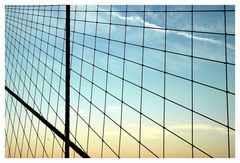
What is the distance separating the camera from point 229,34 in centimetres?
343

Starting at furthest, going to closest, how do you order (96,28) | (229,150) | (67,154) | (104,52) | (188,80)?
(96,28)
(104,52)
(188,80)
(67,154)
(229,150)

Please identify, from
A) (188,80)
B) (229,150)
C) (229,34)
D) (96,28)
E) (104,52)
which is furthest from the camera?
(96,28)

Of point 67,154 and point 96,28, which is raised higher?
point 96,28
